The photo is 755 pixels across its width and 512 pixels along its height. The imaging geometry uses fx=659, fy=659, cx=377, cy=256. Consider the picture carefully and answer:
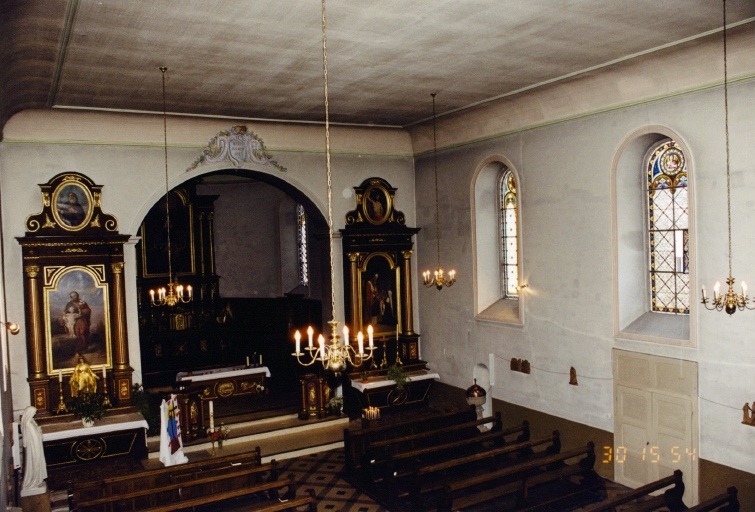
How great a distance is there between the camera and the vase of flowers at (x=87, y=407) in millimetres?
12070

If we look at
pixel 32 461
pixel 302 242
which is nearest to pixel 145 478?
pixel 32 461

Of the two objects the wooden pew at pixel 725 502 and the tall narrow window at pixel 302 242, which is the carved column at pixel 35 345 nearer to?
the tall narrow window at pixel 302 242

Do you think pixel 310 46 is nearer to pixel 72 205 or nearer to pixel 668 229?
pixel 668 229

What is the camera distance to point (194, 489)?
1015 centimetres

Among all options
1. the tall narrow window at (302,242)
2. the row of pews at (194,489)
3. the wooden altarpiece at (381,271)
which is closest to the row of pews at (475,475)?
the row of pews at (194,489)

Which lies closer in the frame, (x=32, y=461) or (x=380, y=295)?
(x=32, y=461)

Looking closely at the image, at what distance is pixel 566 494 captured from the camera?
1013 centimetres

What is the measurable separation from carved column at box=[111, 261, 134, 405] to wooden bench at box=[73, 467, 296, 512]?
339 centimetres

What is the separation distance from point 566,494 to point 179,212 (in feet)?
41.5

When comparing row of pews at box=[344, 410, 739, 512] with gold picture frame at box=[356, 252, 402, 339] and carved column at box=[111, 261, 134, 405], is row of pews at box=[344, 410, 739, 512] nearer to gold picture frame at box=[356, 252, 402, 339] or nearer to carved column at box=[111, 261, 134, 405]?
gold picture frame at box=[356, 252, 402, 339]

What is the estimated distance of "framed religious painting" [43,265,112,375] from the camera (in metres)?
12.5

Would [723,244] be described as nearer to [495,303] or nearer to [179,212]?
[495,303]

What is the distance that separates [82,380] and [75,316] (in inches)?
49.0

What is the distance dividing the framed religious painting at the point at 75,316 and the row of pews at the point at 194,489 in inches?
140
